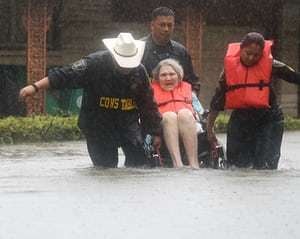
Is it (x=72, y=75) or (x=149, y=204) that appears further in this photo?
(x=72, y=75)

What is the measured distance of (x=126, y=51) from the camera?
10656 mm

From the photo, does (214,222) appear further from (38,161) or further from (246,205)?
(38,161)

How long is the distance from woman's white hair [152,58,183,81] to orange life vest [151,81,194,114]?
0.09 metres

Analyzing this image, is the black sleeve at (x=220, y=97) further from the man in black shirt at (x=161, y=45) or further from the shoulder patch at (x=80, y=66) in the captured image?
the shoulder patch at (x=80, y=66)

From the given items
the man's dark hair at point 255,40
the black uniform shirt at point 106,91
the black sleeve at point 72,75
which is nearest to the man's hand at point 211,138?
the black uniform shirt at point 106,91

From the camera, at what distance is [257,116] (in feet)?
37.6

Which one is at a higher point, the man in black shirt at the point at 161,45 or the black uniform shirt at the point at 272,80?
the man in black shirt at the point at 161,45

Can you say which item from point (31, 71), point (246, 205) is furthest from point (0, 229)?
point (31, 71)

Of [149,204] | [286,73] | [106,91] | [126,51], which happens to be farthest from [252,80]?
[149,204]

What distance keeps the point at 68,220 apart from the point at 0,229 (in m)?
0.48

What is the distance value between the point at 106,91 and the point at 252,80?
1.45m

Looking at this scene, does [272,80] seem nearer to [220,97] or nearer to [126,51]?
[220,97]

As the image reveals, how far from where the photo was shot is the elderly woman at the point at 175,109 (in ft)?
37.6

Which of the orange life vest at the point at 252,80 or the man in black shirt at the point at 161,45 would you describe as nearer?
the orange life vest at the point at 252,80
